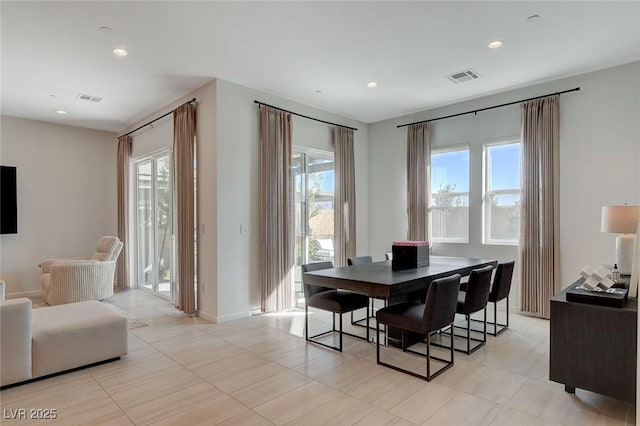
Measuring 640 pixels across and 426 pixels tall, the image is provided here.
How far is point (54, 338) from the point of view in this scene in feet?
9.60

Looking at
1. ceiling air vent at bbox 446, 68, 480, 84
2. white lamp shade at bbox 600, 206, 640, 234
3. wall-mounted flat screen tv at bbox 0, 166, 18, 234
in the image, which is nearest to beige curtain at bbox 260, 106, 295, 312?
ceiling air vent at bbox 446, 68, 480, 84

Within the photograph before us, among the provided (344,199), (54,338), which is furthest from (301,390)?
(344,199)

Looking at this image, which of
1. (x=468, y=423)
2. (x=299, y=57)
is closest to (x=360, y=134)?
(x=299, y=57)

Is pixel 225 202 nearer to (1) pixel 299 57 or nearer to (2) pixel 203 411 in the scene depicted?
(1) pixel 299 57

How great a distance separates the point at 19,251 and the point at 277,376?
5804 millimetres

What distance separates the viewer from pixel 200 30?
10.8 ft

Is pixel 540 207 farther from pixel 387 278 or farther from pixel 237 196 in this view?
pixel 237 196

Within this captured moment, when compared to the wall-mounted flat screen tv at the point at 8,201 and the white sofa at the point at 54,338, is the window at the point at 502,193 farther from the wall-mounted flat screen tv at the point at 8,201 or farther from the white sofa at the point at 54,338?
the wall-mounted flat screen tv at the point at 8,201

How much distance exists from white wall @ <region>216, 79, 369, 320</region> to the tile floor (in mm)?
921

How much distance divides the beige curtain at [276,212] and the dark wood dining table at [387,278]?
1374 mm

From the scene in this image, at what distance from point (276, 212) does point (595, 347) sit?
3.65m

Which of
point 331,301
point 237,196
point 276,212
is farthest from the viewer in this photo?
→ point 276,212

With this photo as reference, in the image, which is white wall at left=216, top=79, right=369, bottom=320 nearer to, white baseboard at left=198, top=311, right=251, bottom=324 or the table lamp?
white baseboard at left=198, top=311, right=251, bottom=324

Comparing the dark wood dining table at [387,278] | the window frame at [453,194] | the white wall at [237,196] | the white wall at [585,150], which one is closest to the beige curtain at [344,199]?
the window frame at [453,194]
